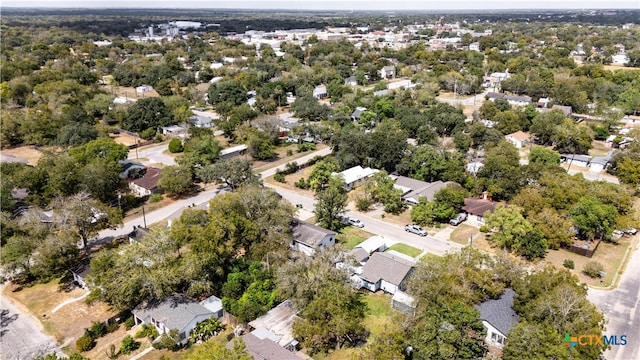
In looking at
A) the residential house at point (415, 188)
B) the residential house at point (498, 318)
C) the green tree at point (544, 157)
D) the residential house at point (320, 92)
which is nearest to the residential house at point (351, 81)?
the residential house at point (320, 92)

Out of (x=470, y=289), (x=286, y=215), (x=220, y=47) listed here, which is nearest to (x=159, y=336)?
(x=286, y=215)

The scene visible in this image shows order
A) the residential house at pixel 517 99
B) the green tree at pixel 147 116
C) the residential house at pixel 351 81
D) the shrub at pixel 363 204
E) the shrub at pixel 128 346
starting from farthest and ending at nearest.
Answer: the residential house at pixel 351 81 < the residential house at pixel 517 99 < the green tree at pixel 147 116 < the shrub at pixel 363 204 < the shrub at pixel 128 346

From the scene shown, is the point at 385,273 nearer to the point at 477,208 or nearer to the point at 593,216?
the point at 477,208

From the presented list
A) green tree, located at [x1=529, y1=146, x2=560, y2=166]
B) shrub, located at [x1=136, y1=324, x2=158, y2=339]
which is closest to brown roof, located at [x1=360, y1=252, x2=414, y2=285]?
shrub, located at [x1=136, y1=324, x2=158, y2=339]

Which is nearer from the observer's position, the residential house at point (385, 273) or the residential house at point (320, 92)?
the residential house at point (385, 273)

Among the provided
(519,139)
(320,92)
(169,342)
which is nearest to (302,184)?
(169,342)

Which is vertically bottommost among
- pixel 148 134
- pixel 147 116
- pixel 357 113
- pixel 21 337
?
pixel 21 337

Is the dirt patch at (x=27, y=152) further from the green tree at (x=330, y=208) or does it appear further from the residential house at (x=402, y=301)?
the residential house at (x=402, y=301)
